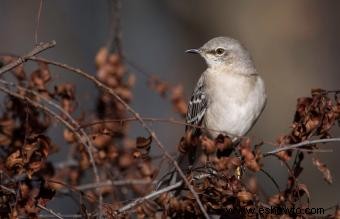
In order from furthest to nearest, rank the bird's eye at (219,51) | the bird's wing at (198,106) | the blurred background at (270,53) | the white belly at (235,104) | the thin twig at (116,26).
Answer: the blurred background at (270,53)
the bird's eye at (219,51)
the bird's wing at (198,106)
the white belly at (235,104)
the thin twig at (116,26)

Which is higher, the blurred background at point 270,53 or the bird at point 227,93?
the blurred background at point 270,53

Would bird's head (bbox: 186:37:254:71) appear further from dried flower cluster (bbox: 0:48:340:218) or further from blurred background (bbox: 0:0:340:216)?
blurred background (bbox: 0:0:340:216)

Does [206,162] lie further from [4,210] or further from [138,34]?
[138,34]

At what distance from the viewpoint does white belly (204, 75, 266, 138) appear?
5660 mm

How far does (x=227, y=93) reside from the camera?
5715 mm

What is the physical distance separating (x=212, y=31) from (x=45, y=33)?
3.35 meters

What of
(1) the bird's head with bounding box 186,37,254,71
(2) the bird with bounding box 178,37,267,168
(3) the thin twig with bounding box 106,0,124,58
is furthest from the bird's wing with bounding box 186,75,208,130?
(3) the thin twig with bounding box 106,0,124,58

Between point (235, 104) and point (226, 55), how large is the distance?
0.53m

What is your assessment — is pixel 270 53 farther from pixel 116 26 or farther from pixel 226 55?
pixel 116 26

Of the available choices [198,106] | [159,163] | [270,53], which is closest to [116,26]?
[198,106]

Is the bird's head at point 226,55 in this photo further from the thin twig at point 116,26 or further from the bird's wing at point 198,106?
the thin twig at point 116,26

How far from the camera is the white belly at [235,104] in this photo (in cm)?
566

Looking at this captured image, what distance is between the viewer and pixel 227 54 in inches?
237

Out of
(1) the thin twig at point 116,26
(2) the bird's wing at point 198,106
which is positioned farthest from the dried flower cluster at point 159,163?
(2) the bird's wing at point 198,106
